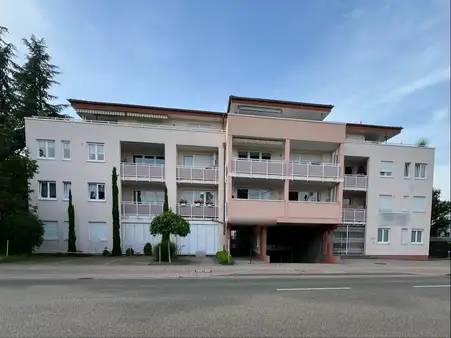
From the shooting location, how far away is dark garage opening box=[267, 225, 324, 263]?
1969cm

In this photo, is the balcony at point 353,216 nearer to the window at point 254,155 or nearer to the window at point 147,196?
the window at point 254,155

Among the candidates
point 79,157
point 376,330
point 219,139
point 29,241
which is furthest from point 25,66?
point 376,330

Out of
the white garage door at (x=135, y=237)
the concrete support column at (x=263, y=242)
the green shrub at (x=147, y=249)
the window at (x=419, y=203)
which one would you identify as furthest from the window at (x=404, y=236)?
the green shrub at (x=147, y=249)

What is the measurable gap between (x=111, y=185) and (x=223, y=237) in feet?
27.5

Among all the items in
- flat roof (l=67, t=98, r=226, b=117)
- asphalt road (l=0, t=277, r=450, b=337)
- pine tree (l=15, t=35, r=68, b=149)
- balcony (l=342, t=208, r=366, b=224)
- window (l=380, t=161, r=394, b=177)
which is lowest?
asphalt road (l=0, t=277, r=450, b=337)

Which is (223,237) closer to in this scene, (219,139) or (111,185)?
(219,139)

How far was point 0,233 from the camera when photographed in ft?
46.1

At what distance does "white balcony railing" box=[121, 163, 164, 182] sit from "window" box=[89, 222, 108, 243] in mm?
3474

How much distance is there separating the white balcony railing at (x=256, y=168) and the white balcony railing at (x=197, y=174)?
2267mm

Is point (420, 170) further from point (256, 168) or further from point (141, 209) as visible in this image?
point (141, 209)

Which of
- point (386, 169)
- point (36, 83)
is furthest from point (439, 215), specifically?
point (36, 83)

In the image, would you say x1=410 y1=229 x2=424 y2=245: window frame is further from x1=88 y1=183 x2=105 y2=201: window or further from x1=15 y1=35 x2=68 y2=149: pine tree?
x1=15 y1=35 x2=68 y2=149: pine tree

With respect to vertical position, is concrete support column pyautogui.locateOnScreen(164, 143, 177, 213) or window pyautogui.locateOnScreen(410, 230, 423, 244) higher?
concrete support column pyautogui.locateOnScreen(164, 143, 177, 213)

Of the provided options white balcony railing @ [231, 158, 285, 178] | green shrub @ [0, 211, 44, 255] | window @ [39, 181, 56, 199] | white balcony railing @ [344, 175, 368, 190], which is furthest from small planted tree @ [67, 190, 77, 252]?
white balcony railing @ [344, 175, 368, 190]
